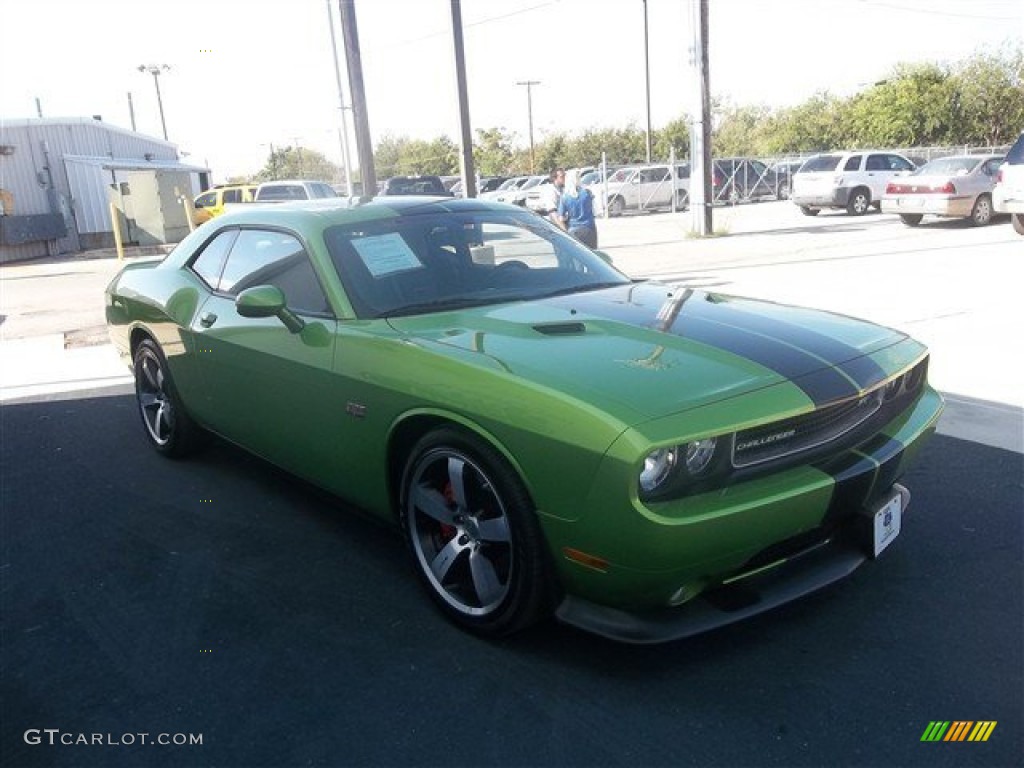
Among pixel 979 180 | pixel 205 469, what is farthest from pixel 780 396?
pixel 979 180

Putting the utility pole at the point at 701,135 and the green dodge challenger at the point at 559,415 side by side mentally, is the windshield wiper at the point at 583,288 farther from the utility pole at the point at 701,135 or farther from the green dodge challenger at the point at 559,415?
the utility pole at the point at 701,135

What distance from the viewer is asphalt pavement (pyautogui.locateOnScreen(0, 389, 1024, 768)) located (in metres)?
2.49

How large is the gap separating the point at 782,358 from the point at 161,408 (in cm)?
376

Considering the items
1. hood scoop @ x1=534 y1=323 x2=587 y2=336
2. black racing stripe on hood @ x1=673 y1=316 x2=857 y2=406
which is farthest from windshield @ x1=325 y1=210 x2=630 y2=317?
black racing stripe on hood @ x1=673 y1=316 x2=857 y2=406

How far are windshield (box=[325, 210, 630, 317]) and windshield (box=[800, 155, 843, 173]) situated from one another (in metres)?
21.5

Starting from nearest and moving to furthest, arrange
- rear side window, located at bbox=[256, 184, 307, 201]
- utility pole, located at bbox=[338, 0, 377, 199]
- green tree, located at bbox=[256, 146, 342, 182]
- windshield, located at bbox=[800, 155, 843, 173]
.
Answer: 1. utility pole, located at bbox=[338, 0, 377, 199]
2. rear side window, located at bbox=[256, 184, 307, 201]
3. windshield, located at bbox=[800, 155, 843, 173]
4. green tree, located at bbox=[256, 146, 342, 182]

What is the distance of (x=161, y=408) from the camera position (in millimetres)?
5152

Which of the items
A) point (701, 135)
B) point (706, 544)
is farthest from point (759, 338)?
point (701, 135)

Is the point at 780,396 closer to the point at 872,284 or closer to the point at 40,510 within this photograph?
the point at 40,510

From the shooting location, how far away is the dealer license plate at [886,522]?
2883 millimetres

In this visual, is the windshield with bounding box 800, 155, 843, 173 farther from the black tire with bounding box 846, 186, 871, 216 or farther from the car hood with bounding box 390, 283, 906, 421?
the car hood with bounding box 390, 283, 906, 421

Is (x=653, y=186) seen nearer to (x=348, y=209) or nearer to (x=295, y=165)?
(x=348, y=209)

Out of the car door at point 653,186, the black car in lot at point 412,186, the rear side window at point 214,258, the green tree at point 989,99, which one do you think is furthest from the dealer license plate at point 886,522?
the green tree at point 989,99

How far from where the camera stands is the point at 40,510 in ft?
14.6
